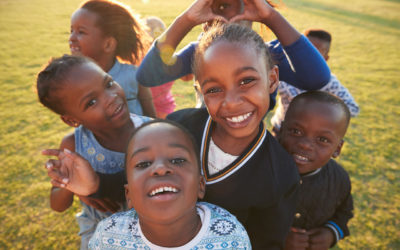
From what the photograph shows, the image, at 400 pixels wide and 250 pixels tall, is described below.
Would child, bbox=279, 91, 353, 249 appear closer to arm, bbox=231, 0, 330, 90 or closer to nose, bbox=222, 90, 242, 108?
arm, bbox=231, 0, 330, 90

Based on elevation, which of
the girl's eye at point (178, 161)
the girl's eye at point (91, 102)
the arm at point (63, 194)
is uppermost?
the girl's eye at point (91, 102)

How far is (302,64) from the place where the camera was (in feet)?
4.55

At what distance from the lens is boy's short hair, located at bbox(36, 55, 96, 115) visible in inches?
54.4

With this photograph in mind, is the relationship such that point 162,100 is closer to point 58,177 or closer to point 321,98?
point 58,177

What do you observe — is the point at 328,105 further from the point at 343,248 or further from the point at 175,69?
the point at 343,248

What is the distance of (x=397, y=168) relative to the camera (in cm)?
326

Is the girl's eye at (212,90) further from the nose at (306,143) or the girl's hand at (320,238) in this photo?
the girl's hand at (320,238)

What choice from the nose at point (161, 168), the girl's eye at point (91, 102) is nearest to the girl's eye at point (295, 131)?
the nose at point (161, 168)

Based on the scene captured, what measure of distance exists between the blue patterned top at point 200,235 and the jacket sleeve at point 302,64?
91cm

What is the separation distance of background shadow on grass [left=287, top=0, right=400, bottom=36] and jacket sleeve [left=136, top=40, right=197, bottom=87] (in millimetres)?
13056

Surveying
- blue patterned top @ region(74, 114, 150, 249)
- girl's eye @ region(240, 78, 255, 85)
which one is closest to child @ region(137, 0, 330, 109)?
girl's eye @ region(240, 78, 255, 85)

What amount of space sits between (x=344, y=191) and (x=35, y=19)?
50.2ft

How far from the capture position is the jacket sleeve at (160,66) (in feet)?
5.16

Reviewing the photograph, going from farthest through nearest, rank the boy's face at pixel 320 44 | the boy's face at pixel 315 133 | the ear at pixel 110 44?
the boy's face at pixel 320 44
the ear at pixel 110 44
the boy's face at pixel 315 133
